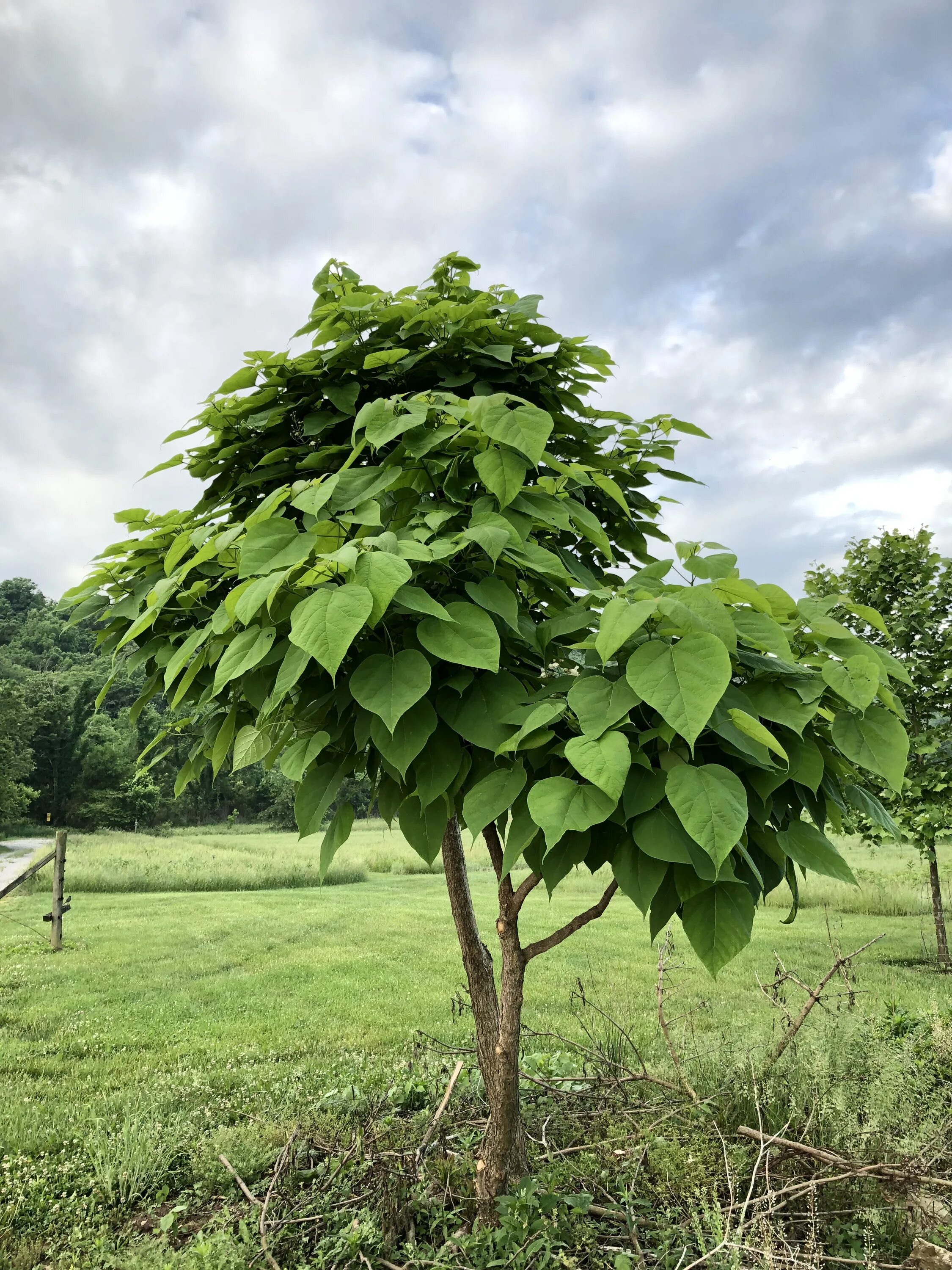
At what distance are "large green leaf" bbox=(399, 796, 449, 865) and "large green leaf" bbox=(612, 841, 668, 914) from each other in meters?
0.40

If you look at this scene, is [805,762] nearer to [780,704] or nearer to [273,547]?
[780,704]

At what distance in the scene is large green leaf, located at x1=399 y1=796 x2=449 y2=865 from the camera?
1.56 metres

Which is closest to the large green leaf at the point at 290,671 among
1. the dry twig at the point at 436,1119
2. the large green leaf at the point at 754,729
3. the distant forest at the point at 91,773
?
the large green leaf at the point at 754,729

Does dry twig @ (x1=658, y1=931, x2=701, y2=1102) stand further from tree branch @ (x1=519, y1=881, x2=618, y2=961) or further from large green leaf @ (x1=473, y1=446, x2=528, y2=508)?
large green leaf @ (x1=473, y1=446, x2=528, y2=508)

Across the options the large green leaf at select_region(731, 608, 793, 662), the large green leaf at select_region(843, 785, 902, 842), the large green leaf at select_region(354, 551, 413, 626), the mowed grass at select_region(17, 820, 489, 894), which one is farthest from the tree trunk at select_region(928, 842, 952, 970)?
the mowed grass at select_region(17, 820, 489, 894)

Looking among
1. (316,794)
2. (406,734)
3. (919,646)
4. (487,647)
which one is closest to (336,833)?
(316,794)

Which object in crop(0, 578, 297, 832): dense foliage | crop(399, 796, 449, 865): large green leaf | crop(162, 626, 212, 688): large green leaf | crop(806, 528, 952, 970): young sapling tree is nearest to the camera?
crop(162, 626, 212, 688): large green leaf

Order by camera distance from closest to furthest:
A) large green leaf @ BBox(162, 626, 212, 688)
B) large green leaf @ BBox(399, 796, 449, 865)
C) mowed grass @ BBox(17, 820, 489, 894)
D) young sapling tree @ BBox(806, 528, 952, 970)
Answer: large green leaf @ BBox(162, 626, 212, 688) → large green leaf @ BBox(399, 796, 449, 865) → young sapling tree @ BBox(806, 528, 952, 970) → mowed grass @ BBox(17, 820, 489, 894)

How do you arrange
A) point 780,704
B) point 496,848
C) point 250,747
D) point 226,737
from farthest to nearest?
point 496,848 → point 226,737 → point 250,747 → point 780,704

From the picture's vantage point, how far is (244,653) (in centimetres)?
129

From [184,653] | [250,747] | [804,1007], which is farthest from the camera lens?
[804,1007]

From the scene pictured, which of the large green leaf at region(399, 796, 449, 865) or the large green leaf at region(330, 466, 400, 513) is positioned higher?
the large green leaf at region(330, 466, 400, 513)

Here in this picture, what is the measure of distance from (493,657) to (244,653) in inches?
17.0

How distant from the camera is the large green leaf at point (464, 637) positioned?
4.00 ft
